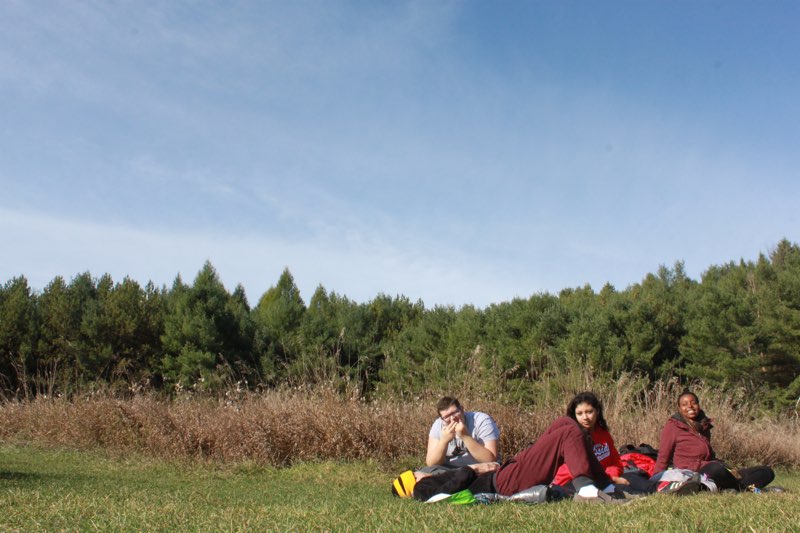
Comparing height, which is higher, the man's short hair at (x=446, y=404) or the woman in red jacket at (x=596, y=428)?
the man's short hair at (x=446, y=404)

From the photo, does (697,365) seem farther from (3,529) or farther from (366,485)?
(3,529)

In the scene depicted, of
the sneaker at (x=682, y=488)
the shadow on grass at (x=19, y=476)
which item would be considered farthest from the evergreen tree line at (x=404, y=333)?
the sneaker at (x=682, y=488)

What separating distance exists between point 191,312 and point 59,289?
5.30 metres

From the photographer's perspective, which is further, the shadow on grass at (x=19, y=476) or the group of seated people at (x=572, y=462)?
the shadow on grass at (x=19, y=476)

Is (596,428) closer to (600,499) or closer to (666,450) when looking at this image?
(666,450)

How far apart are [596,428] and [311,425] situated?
4275mm

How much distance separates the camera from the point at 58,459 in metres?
9.72

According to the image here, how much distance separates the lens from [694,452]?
23.4 feet

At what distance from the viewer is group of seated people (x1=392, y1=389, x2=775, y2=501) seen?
5.71m

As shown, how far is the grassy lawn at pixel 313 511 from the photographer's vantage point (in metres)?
4.00

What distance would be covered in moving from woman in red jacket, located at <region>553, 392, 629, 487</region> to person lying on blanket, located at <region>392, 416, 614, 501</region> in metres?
0.55

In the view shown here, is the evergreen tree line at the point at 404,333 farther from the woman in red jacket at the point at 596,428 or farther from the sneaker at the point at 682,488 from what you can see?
the sneaker at the point at 682,488

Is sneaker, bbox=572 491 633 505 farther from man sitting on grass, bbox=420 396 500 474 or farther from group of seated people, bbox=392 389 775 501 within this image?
man sitting on grass, bbox=420 396 500 474

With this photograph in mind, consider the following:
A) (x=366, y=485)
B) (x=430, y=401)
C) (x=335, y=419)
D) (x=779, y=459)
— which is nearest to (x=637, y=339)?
(x=779, y=459)
